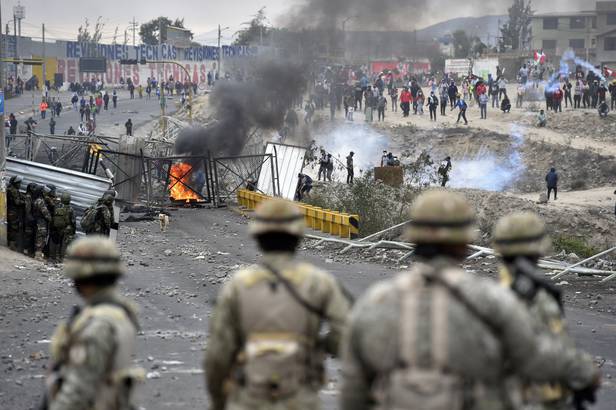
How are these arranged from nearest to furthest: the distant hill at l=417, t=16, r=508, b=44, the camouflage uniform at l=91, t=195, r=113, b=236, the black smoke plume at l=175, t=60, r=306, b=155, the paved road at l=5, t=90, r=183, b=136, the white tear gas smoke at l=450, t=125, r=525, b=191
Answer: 1. the camouflage uniform at l=91, t=195, r=113, b=236
2. the black smoke plume at l=175, t=60, r=306, b=155
3. the white tear gas smoke at l=450, t=125, r=525, b=191
4. the paved road at l=5, t=90, r=183, b=136
5. the distant hill at l=417, t=16, r=508, b=44

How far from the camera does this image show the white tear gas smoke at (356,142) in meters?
43.6

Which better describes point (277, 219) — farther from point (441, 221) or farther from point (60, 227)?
point (60, 227)

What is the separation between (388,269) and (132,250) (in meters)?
5.36

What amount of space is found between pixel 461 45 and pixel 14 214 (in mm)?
69779

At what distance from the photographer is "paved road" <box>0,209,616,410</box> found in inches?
394

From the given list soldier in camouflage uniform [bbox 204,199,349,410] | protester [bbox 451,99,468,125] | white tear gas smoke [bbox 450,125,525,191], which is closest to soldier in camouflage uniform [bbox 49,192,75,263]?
soldier in camouflage uniform [bbox 204,199,349,410]

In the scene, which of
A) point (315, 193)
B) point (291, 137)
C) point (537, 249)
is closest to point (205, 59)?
point (291, 137)

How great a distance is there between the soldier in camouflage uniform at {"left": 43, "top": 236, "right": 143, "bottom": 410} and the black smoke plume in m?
29.9

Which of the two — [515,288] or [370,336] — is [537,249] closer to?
[515,288]

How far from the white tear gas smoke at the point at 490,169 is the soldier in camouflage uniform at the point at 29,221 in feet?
69.1

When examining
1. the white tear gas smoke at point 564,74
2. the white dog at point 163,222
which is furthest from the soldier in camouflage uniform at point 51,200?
the white tear gas smoke at point 564,74

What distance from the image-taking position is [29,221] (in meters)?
19.8

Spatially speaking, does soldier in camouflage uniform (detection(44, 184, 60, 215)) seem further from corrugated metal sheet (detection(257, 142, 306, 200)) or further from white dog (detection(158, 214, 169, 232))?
corrugated metal sheet (detection(257, 142, 306, 200))

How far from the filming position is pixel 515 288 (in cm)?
515
